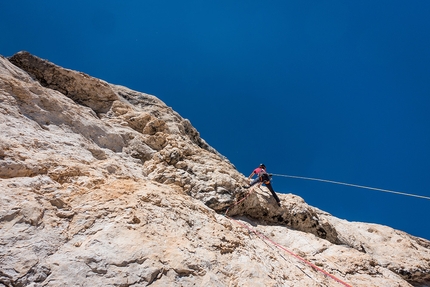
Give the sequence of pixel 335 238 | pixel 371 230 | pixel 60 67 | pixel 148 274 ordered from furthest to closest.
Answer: pixel 371 230 → pixel 60 67 → pixel 335 238 → pixel 148 274

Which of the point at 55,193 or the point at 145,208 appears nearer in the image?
the point at 55,193

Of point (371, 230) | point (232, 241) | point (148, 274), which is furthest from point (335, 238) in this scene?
point (148, 274)

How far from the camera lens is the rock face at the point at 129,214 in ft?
12.4

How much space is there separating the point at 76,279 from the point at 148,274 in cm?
98

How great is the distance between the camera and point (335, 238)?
10430 mm

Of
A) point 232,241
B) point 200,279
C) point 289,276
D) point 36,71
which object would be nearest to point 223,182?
point 232,241

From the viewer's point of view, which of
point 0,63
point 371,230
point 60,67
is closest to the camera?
point 0,63

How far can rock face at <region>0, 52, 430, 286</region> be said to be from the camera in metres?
3.77

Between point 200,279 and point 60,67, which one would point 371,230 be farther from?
point 60,67

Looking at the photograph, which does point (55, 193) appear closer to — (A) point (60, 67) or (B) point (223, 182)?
(B) point (223, 182)

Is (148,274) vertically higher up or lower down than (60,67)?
lower down

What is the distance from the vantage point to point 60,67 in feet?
36.9

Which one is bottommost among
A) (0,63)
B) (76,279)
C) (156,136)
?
(76,279)

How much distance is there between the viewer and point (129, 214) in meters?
4.82
